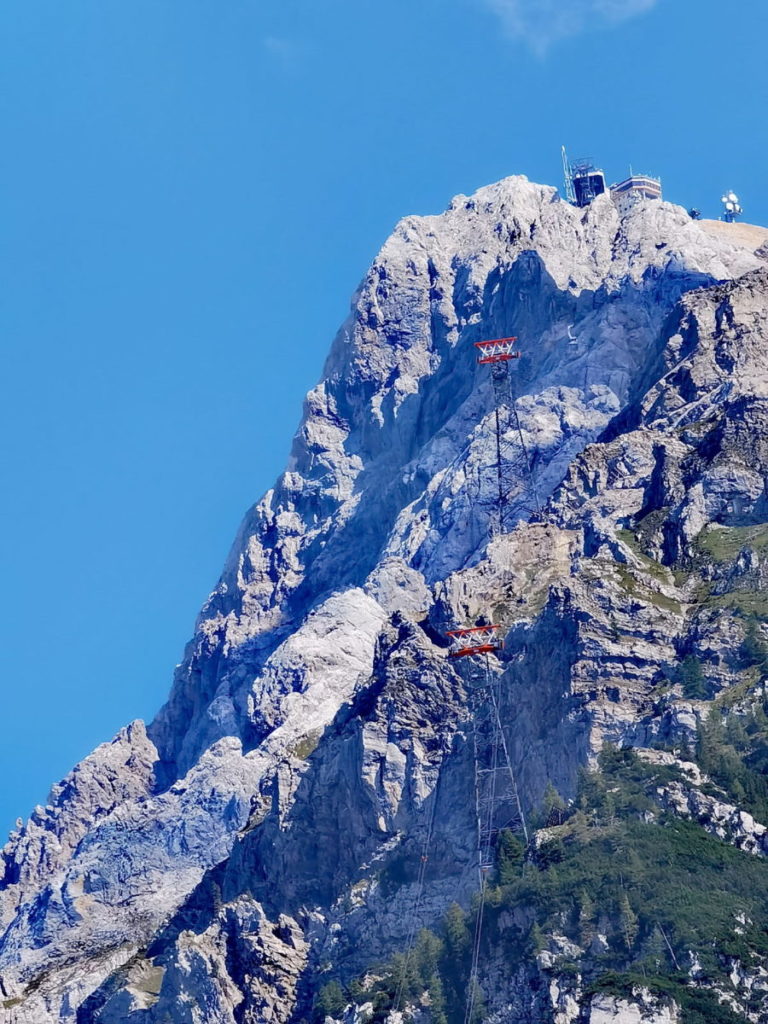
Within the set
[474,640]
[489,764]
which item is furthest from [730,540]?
[489,764]

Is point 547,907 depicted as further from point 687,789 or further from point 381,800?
point 381,800

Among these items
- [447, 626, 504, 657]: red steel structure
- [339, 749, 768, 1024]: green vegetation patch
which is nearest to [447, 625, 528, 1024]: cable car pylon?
[447, 626, 504, 657]: red steel structure

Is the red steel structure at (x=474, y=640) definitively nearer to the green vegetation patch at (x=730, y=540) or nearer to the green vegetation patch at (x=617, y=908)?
the green vegetation patch at (x=730, y=540)

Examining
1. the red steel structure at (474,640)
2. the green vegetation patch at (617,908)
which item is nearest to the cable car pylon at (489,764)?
the red steel structure at (474,640)

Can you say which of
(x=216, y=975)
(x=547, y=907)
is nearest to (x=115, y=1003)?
(x=216, y=975)

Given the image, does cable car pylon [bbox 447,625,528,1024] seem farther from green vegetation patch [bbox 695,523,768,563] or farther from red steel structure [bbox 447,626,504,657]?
green vegetation patch [bbox 695,523,768,563]

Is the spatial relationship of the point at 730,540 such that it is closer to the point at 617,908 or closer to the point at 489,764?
the point at 489,764

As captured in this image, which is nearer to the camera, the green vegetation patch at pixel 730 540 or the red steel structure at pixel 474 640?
the red steel structure at pixel 474 640
